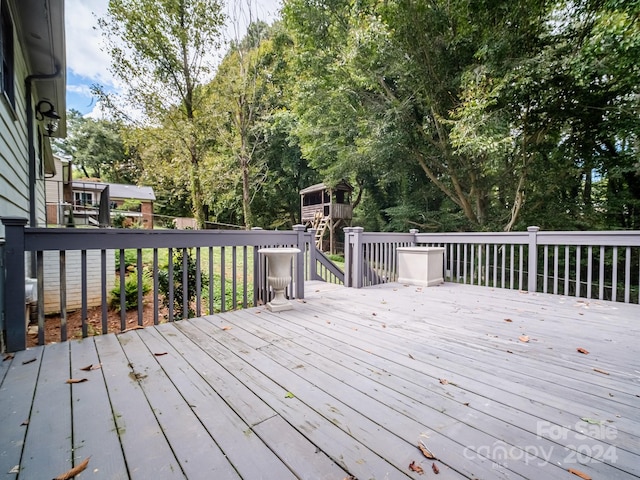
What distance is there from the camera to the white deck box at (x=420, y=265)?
16.4 feet

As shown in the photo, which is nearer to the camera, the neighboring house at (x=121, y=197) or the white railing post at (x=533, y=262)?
the white railing post at (x=533, y=262)

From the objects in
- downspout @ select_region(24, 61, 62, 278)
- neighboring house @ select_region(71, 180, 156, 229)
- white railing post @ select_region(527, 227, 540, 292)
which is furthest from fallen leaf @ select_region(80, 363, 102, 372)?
neighboring house @ select_region(71, 180, 156, 229)

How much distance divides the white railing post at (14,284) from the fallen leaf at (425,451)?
276cm

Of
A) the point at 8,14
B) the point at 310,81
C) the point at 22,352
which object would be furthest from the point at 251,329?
the point at 310,81

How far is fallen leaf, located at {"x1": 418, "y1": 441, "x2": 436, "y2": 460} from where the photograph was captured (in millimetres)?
1152

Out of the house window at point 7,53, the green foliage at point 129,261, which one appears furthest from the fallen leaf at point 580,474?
the green foliage at point 129,261

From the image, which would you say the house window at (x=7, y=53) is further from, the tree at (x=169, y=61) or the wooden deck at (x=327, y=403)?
the tree at (x=169, y=61)

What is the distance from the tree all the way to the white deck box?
796 cm

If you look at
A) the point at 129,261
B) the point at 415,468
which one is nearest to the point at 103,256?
the point at 415,468

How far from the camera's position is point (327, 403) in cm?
153

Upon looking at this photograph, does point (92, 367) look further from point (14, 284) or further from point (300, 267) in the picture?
point (300, 267)

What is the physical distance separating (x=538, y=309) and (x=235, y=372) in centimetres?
349

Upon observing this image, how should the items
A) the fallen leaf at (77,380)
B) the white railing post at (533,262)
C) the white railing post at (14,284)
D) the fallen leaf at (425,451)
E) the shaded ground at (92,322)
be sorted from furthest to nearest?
the shaded ground at (92,322) < the white railing post at (533,262) < the white railing post at (14,284) < the fallen leaf at (77,380) < the fallen leaf at (425,451)

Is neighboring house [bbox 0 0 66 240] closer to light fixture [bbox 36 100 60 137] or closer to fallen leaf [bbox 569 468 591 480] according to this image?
light fixture [bbox 36 100 60 137]
